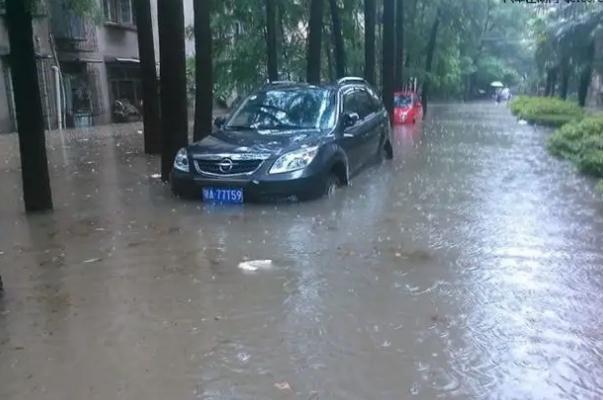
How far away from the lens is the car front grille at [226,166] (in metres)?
8.34

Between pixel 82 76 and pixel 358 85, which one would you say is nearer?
pixel 358 85

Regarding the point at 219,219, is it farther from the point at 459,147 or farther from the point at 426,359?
the point at 459,147

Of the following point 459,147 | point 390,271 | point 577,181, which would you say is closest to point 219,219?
point 390,271

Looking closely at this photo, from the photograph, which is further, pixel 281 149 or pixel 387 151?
pixel 387 151

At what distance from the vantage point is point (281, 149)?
845 cm

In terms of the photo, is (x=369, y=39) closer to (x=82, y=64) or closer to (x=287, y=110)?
(x=82, y=64)

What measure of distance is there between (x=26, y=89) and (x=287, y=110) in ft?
11.8

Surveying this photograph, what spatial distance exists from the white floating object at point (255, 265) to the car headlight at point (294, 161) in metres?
2.32

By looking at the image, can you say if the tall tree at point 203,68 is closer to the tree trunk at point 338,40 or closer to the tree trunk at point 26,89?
the tree trunk at point 26,89

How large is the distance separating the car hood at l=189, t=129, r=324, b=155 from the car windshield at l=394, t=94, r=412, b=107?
57.4 ft

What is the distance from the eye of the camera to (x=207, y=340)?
4355 mm

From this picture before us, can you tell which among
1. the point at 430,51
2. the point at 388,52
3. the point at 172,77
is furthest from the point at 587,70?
the point at 172,77

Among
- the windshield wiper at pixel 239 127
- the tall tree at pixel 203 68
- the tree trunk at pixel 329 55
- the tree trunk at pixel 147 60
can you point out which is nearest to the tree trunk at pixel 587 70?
the tree trunk at pixel 329 55

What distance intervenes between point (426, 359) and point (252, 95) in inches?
269
